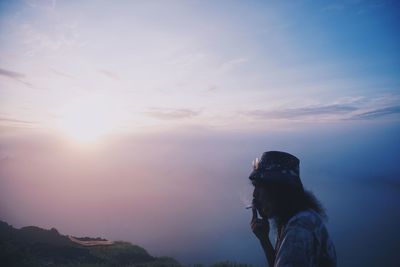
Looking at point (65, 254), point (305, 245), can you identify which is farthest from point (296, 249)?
point (65, 254)

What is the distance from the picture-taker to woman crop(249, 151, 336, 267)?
250 centimetres

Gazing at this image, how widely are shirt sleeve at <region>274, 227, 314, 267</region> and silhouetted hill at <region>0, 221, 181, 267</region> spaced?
17184 millimetres

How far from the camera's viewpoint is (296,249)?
2.46m

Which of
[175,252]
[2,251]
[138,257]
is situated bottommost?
[175,252]

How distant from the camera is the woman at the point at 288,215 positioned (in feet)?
8.20

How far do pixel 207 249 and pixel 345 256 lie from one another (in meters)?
90.0

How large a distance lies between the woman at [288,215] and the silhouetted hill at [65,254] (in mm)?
16678

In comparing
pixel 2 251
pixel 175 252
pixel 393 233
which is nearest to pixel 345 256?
pixel 393 233

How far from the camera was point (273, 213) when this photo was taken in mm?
3191

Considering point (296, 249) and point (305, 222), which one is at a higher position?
point (305, 222)

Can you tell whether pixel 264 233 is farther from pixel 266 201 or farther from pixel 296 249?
pixel 296 249

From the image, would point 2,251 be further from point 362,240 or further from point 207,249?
point 207,249

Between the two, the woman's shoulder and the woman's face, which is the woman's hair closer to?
the woman's face

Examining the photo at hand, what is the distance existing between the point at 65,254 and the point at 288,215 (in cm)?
2258
